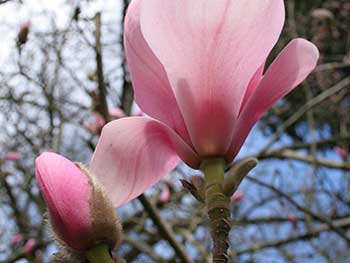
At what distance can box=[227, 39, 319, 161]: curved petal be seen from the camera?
51 centimetres

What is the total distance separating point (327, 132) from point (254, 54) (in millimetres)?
4656

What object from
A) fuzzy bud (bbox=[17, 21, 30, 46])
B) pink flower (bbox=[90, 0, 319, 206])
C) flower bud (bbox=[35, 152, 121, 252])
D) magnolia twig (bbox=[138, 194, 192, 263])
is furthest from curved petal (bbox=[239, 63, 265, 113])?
fuzzy bud (bbox=[17, 21, 30, 46])

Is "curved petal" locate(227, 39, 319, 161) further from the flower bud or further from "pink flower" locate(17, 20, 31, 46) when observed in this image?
"pink flower" locate(17, 20, 31, 46)

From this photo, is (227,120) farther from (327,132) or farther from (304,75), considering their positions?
(327,132)

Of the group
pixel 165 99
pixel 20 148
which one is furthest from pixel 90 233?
pixel 20 148

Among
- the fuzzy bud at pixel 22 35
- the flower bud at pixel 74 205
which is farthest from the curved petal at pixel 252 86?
the fuzzy bud at pixel 22 35

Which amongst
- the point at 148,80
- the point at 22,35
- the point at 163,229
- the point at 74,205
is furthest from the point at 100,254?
the point at 22,35

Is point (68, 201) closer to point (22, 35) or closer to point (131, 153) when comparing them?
point (131, 153)

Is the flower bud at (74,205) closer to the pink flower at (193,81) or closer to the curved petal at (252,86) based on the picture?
the pink flower at (193,81)

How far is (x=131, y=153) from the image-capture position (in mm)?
539

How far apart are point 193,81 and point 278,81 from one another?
0.08 m

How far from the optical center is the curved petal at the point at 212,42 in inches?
19.0

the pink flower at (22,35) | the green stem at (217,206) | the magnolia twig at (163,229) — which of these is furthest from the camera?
the pink flower at (22,35)

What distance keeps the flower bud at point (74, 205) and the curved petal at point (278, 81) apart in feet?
0.46
